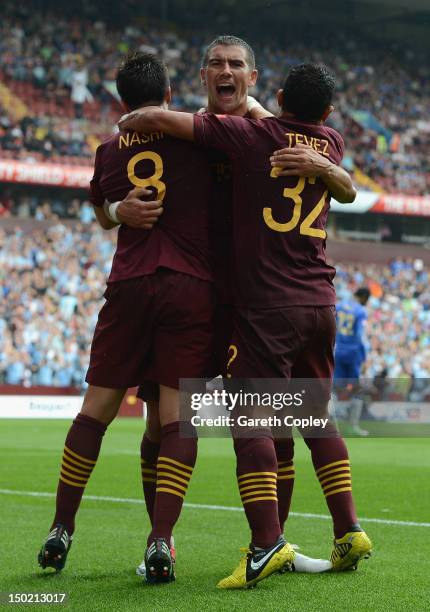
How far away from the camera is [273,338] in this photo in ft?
14.4

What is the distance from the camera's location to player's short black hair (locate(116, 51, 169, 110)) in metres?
4.66

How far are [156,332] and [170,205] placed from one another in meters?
0.55

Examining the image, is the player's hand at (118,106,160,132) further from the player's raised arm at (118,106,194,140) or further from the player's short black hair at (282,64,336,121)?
the player's short black hair at (282,64,336,121)

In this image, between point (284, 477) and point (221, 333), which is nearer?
point (221, 333)

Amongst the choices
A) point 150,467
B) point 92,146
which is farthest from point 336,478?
point 92,146

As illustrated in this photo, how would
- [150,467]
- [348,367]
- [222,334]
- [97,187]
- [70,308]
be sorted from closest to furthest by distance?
1. [222,334]
2. [97,187]
3. [150,467]
4. [348,367]
5. [70,308]

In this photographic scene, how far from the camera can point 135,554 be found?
16.9 feet

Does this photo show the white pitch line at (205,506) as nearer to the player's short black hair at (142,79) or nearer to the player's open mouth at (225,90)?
the player's open mouth at (225,90)

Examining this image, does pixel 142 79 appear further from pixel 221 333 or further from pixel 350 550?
pixel 350 550

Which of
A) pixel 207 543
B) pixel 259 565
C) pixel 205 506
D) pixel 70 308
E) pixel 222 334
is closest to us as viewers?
pixel 259 565

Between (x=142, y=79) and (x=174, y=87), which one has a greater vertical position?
(x=174, y=87)

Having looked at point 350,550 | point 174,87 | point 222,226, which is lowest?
point 350,550

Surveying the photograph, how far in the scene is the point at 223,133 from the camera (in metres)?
4.38

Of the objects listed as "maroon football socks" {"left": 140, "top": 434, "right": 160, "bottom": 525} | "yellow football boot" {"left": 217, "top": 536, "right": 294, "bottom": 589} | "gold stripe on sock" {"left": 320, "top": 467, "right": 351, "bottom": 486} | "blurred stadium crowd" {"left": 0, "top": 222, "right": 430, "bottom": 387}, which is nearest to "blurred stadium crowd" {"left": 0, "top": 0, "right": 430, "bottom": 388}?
"blurred stadium crowd" {"left": 0, "top": 222, "right": 430, "bottom": 387}
